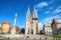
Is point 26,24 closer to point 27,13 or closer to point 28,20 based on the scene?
point 28,20

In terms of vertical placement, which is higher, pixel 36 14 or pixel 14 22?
pixel 36 14

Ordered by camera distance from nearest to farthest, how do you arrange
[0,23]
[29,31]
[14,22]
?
[14,22] < [29,31] < [0,23]

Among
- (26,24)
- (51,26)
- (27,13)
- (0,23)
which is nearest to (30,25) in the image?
(26,24)

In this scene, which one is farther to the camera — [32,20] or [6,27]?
[6,27]

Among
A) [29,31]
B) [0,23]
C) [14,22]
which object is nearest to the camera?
[14,22]

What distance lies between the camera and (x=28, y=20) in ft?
244

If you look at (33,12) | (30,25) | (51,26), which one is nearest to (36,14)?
(33,12)

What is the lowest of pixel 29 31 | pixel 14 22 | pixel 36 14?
pixel 29 31

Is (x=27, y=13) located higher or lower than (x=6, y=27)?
higher

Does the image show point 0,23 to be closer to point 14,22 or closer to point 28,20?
point 28,20

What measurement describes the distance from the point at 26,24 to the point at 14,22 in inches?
1085

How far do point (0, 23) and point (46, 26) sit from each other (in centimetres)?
3558

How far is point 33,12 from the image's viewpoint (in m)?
75.8

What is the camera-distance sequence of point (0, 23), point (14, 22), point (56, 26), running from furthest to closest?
point (0, 23) → point (56, 26) → point (14, 22)
